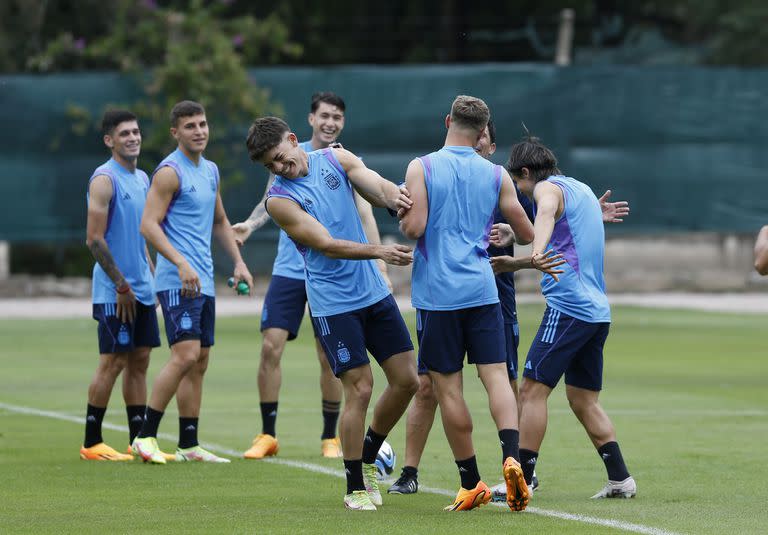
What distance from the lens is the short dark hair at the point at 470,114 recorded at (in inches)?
319

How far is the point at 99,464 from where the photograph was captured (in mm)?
9930

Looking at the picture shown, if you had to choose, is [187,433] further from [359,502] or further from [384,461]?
[359,502]

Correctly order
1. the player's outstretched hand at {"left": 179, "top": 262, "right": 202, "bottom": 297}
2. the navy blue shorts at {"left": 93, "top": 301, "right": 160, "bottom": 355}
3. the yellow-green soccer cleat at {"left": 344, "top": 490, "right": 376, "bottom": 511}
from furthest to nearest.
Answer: the navy blue shorts at {"left": 93, "top": 301, "right": 160, "bottom": 355}, the player's outstretched hand at {"left": 179, "top": 262, "right": 202, "bottom": 297}, the yellow-green soccer cleat at {"left": 344, "top": 490, "right": 376, "bottom": 511}

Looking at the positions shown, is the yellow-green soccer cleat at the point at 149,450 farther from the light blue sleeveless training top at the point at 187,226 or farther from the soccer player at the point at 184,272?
the light blue sleeveless training top at the point at 187,226

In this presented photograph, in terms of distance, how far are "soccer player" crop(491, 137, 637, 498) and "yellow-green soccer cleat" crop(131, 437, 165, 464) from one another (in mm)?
2629

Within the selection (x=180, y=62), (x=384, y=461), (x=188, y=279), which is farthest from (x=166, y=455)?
(x=180, y=62)

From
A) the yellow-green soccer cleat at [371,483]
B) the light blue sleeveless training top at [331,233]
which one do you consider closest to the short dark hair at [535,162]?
the light blue sleeveless training top at [331,233]

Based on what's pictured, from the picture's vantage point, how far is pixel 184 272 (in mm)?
9695

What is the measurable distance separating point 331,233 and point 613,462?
202 centimetres

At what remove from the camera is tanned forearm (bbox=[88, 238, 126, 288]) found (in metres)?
10.2

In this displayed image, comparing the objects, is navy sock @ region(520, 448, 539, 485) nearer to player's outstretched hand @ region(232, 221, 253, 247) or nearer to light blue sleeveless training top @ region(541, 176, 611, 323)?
light blue sleeveless training top @ region(541, 176, 611, 323)

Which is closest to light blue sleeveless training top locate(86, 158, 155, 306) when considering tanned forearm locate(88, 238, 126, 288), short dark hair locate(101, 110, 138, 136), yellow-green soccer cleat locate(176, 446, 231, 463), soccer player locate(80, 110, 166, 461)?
soccer player locate(80, 110, 166, 461)

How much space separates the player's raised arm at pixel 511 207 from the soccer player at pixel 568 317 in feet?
0.50

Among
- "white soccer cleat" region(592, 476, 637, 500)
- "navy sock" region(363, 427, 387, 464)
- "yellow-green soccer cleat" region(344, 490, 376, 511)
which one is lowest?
"yellow-green soccer cleat" region(344, 490, 376, 511)
